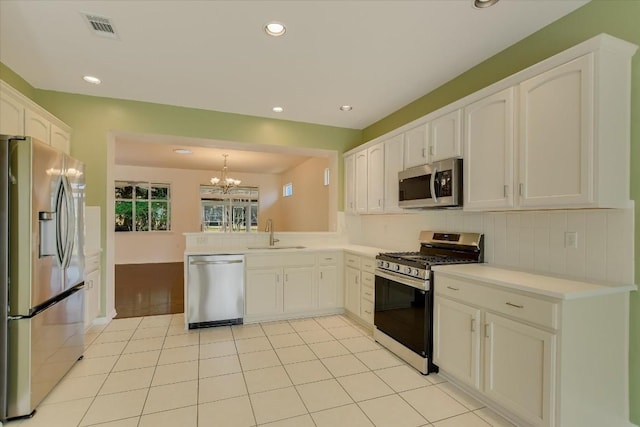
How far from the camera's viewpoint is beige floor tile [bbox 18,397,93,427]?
78.9 inches

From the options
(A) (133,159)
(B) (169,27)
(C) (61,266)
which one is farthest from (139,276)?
(B) (169,27)

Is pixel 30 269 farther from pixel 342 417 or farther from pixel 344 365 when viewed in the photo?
pixel 344 365

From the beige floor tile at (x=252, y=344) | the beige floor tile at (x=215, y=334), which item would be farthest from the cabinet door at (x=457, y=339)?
the beige floor tile at (x=215, y=334)

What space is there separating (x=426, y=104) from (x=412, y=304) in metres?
2.25

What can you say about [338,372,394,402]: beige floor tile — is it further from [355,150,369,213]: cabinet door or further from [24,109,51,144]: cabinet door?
[24,109,51,144]: cabinet door

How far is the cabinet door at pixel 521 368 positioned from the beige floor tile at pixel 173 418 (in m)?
1.93

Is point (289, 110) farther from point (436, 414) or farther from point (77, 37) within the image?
point (436, 414)

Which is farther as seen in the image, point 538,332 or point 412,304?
point 412,304

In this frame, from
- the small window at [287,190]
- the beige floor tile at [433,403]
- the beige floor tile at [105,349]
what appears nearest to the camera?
the beige floor tile at [433,403]

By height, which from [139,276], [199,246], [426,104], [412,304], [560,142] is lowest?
[139,276]

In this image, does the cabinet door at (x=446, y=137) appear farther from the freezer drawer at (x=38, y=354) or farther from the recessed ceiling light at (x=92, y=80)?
the recessed ceiling light at (x=92, y=80)

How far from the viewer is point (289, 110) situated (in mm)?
4230

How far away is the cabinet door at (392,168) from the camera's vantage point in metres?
3.60

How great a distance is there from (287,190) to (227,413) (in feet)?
26.3
